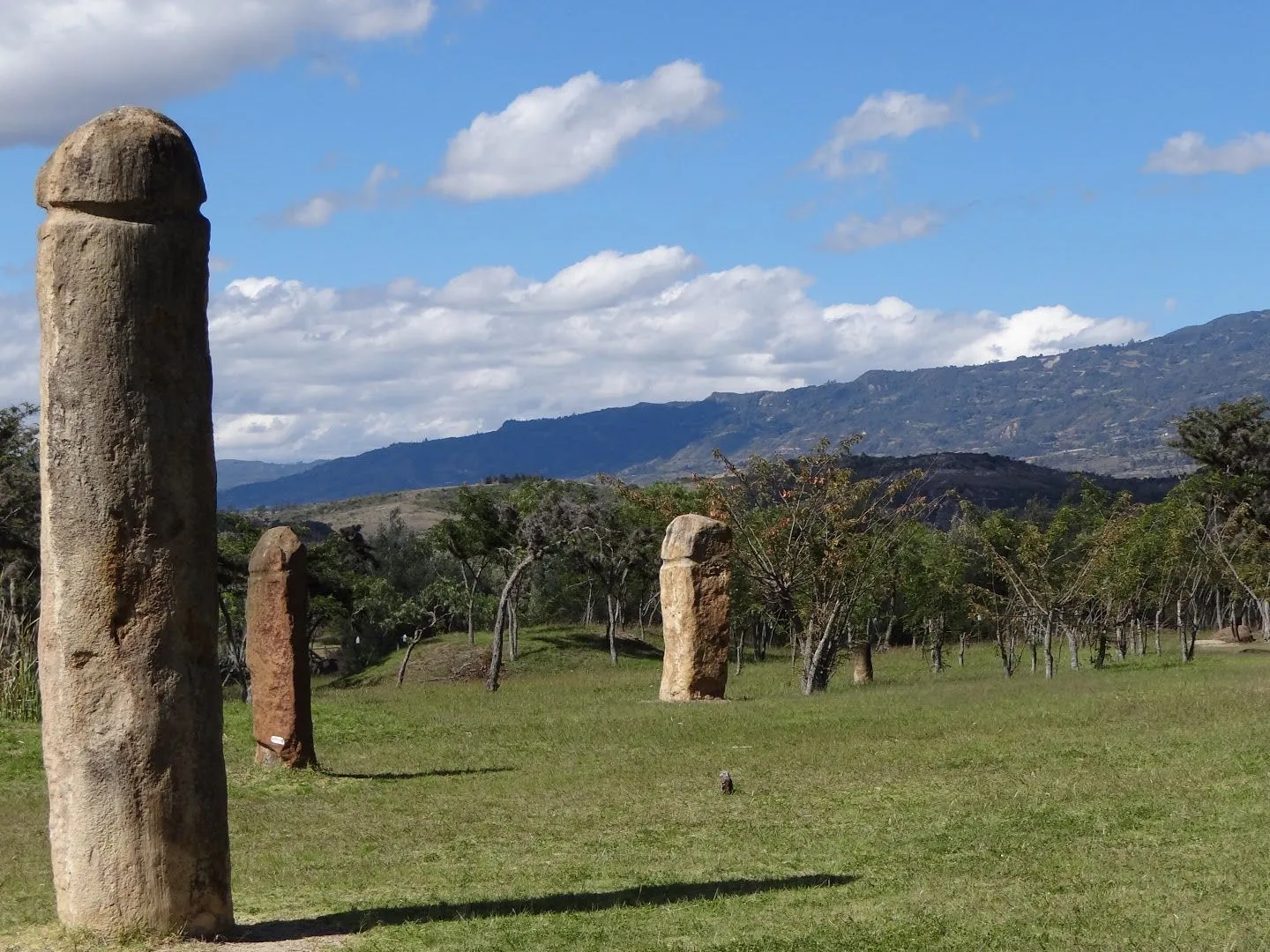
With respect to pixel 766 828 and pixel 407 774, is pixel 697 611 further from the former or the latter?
pixel 766 828

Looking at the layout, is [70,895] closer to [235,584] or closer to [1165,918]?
[1165,918]

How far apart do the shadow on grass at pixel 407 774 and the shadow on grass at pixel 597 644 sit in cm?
3131

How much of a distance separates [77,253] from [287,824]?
306 inches

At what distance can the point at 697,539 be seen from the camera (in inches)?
1094

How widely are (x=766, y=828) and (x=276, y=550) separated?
7690 millimetres

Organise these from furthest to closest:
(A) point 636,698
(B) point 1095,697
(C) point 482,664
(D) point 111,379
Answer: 1. (C) point 482,664
2. (A) point 636,698
3. (B) point 1095,697
4. (D) point 111,379

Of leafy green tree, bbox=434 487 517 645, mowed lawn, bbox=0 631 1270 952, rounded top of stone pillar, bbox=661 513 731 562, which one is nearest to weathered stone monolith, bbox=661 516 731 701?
rounded top of stone pillar, bbox=661 513 731 562

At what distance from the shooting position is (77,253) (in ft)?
30.6

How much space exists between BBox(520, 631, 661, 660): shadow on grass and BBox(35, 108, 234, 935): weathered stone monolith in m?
41.1

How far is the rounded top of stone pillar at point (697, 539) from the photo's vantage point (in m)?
27.8

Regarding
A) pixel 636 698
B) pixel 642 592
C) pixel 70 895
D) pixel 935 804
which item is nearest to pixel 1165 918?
pixel 935 804

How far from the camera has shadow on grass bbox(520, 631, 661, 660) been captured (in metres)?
52.1

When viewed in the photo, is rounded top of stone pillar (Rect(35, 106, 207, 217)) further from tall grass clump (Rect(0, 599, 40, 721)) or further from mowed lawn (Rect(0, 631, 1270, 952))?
tall grass clump (Rect(0, 599, 40, 721))

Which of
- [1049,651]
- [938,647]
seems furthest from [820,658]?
[938,647]
